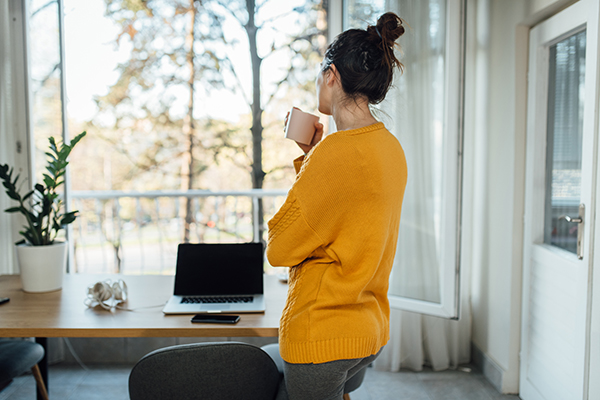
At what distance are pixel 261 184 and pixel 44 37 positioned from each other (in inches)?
97.4

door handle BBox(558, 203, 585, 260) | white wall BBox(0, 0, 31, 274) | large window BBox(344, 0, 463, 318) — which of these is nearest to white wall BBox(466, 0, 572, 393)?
large window BBox(344, 0, 463, 318)

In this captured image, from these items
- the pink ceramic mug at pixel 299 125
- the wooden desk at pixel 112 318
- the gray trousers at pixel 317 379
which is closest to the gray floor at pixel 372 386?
the wooden desk at pixel 112 318

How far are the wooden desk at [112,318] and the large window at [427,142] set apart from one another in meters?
0.93

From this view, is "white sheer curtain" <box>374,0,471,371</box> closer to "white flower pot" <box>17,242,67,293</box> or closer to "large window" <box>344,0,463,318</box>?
"large window" <box>344,0,463,318</box>

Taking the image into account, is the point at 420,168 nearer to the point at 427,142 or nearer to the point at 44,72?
the point at 427,142

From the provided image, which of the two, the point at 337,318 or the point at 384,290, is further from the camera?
the point at 384,290

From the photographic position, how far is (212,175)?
191 inches

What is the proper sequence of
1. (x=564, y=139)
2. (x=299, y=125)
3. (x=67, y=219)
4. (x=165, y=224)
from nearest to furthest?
(x=299, y=125) < (x=67, y=219) < (x=564, y=139) < (x=165, y=224)

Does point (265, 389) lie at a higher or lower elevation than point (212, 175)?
lower

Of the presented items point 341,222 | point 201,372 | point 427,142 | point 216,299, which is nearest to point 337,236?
point 341,222

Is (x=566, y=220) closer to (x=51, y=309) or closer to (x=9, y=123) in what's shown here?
(x=51, y=309)

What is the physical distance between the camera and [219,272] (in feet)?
5.35

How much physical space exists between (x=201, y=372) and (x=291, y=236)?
1.24ft

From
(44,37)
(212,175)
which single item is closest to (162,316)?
(44,37)
